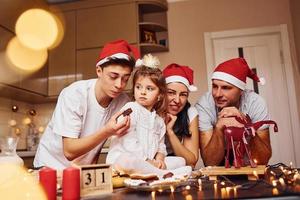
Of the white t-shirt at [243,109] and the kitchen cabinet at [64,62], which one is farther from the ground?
the kitchen cabinet at [64,62]

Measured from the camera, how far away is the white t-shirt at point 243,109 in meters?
1.53

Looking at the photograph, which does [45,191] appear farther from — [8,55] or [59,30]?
[59,30]

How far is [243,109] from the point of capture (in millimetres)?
1579

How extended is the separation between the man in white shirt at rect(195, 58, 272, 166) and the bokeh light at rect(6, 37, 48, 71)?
68.2 inches

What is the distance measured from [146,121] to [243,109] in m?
0.57

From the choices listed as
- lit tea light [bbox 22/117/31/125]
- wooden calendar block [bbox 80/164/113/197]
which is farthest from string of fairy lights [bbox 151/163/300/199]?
lit tea light [bbox 22/117/31/125]

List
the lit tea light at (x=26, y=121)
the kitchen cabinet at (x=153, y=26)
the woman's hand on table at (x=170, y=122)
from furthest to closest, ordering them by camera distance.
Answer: the lit tea light at (x=26, y=121)
the kitchen cabinet at (x=153, y=26)
the woman's hand on table at (x=170, y=122)

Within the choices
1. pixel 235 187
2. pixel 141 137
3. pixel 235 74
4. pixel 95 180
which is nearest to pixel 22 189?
pixel 95 180

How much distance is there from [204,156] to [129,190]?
0.78 meters

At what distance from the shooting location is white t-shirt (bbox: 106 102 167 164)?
4.12ft

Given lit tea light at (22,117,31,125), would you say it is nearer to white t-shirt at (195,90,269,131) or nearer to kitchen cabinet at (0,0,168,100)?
kitchen cabinet at (0,0,168,100)

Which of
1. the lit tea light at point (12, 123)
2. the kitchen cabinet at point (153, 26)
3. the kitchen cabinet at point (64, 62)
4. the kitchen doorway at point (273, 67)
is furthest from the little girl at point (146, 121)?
the lit tea light at point (12, 123)

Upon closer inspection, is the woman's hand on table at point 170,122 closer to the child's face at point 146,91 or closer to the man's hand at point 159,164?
the child's face at point 146,91

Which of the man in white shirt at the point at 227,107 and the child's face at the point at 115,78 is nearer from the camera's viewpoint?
the child's face at the point at 115,78
